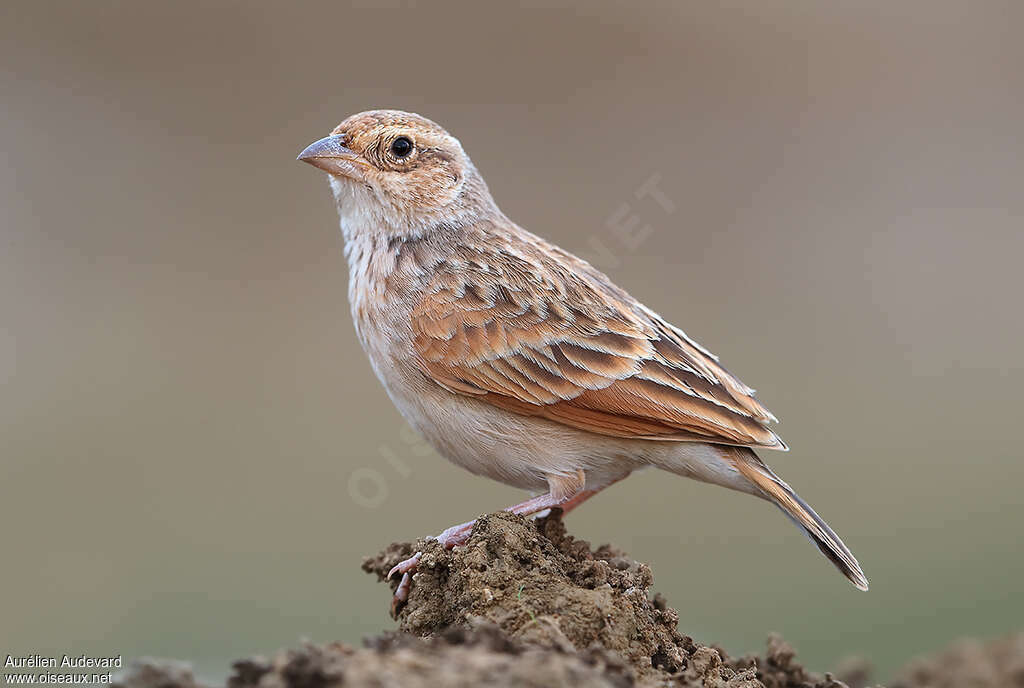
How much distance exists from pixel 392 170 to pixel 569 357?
1.71m

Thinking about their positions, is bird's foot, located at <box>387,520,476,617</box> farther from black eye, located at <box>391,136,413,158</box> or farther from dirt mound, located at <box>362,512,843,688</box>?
black eye, located at <box>391,136,413,158</box>

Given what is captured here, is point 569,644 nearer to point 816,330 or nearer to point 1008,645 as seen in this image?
point 1008,645

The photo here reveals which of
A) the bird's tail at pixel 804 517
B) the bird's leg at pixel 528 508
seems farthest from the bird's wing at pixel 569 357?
the bird's leg at pixel 528 508

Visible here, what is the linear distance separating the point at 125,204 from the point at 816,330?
37.4 ft

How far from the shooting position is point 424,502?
13.9m

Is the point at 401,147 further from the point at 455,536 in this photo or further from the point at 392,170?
the point at 455,536

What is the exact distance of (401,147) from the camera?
7.63 meters

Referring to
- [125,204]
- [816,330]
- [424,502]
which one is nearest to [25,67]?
[125,204]

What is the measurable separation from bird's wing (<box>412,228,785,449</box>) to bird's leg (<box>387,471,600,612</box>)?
344 mm

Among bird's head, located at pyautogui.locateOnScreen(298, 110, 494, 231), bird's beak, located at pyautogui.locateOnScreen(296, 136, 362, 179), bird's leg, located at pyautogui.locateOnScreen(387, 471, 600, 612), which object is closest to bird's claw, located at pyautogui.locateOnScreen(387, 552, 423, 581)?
bird's leg, located at pyautogui.locateOnScreen(387, 471, 600, 612)

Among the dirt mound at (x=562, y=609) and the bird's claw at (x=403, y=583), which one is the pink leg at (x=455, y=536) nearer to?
the bird's claw at (x=403, y=583)

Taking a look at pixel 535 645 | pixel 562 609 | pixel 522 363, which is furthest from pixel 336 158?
pixel 535 645

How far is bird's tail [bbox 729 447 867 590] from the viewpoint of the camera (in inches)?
257

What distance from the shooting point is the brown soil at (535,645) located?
13.7 ft
